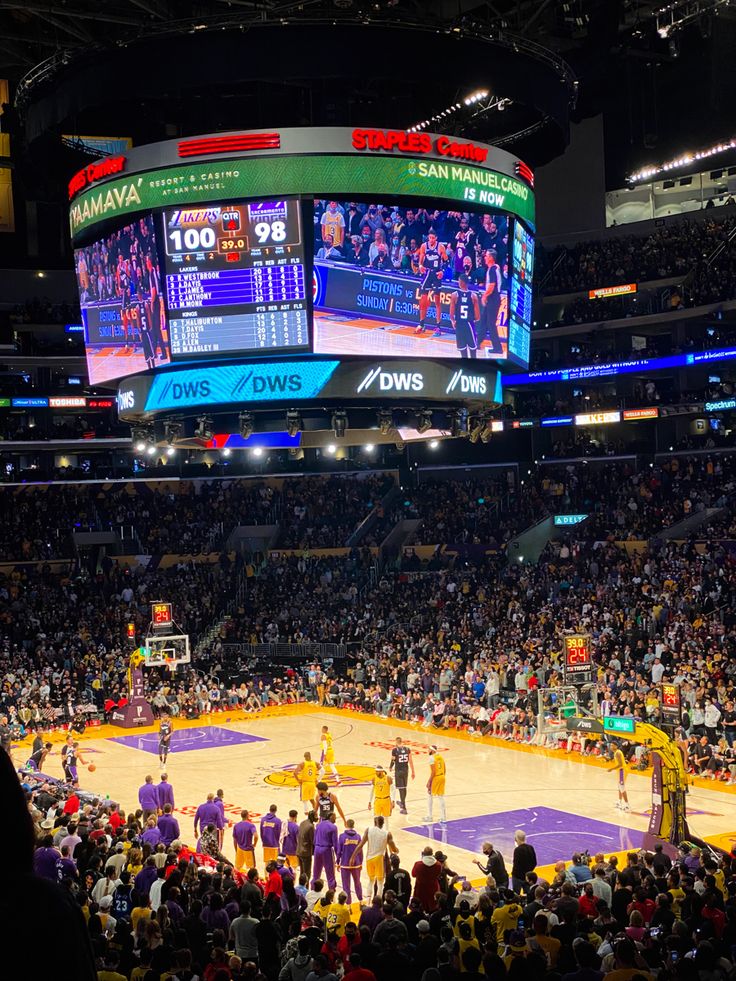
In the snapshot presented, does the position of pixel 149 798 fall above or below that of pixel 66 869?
below

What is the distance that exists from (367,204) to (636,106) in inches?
1203

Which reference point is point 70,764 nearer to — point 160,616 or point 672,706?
point 160,616

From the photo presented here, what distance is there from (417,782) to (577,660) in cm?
764

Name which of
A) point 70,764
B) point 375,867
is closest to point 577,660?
point 375,867

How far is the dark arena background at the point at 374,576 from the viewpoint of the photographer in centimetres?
1200

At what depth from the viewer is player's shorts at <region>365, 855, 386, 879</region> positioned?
17.4 m

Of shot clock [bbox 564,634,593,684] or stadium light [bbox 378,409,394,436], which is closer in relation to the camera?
shot clock [bbox 564,634,593,684]

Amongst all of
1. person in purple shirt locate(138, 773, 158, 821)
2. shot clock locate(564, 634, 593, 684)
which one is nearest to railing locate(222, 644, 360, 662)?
person in purple shirt locate(138, 773, 158, 821)

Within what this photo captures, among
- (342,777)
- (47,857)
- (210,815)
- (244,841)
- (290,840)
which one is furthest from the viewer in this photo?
(342,777)

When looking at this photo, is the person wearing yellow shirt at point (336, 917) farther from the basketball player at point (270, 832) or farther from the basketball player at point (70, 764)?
the basketball player at point (70, 764)

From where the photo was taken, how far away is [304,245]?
22594 mm

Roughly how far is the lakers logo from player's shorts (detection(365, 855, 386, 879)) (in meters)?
8.30

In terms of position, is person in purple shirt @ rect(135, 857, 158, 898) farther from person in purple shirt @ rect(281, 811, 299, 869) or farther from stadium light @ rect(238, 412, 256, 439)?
stadium light @ rect(238, 412, 256, 439)

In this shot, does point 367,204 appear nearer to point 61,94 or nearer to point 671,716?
point 61,94
